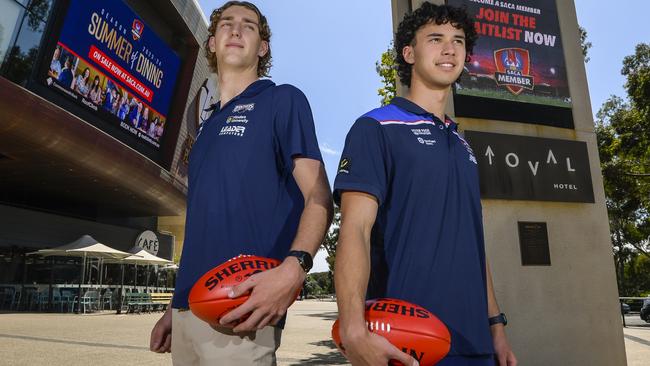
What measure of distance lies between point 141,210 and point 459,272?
32830 mm

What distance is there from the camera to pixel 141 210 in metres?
31.9

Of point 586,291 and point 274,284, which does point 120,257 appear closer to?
point 586,291

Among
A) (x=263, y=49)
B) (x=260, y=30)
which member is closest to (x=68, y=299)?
(x=263, y=49)

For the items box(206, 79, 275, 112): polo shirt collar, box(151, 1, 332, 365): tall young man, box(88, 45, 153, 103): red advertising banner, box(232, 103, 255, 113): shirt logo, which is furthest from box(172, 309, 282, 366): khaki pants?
box(88, 45, 153, 103): red advertising banner

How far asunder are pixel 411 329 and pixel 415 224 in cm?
44

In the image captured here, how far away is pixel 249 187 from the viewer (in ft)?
6.45

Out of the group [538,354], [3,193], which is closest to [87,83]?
[3,193]

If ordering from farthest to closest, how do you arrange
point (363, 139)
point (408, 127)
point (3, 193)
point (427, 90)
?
point (3, 193)
point (427, 90)
point (408, 127)
point (363, 139)

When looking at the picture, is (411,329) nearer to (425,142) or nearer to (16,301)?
(425,142)

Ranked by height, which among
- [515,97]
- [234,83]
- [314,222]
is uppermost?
[515,97]

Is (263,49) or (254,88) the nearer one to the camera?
(254,88)

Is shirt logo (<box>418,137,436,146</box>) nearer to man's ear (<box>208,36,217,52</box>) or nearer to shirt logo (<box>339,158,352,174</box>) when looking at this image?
shirt logo (<box>339,158,352,174</box>)

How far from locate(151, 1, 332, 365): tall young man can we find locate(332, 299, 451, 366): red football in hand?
0.98 feet

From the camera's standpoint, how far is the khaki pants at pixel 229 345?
172 cm
